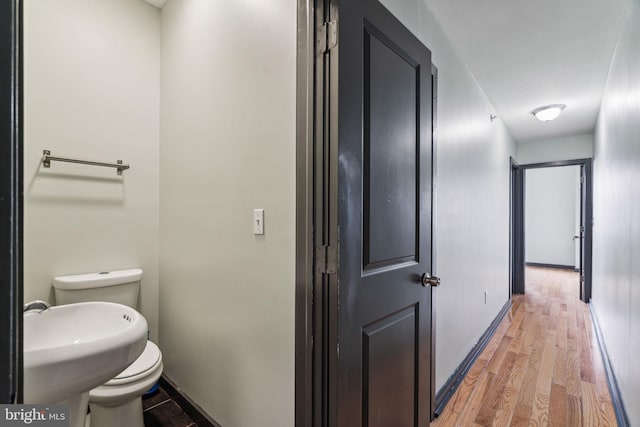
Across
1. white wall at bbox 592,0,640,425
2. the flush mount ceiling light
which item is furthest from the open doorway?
white wall at bbox 592,0,640,425

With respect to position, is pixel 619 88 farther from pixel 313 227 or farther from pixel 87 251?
pixel 87 251

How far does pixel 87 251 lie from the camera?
1807 millimetres

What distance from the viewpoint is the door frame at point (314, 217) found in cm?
100

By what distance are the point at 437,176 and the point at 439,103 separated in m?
0.47

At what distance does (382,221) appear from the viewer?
45.9 inches

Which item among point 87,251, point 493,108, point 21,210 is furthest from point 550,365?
point 87,251

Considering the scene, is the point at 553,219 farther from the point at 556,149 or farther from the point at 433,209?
the point at 433,209

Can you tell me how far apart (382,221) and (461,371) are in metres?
1.72

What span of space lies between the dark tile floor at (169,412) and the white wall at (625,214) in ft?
7.40

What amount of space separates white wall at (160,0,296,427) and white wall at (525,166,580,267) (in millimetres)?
7262

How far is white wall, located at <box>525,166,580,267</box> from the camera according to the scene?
654 cm

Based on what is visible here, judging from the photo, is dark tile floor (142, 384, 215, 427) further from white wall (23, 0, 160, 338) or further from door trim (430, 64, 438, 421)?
door trim (430, 64, 438, 421)

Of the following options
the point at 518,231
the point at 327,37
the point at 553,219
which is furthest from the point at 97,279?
the point at 553,219

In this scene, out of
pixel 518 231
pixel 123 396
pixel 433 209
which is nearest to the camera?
pixel 123 396
